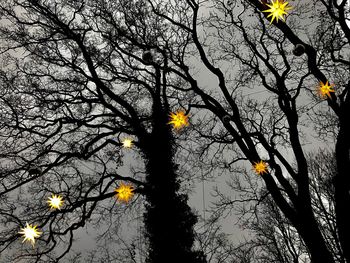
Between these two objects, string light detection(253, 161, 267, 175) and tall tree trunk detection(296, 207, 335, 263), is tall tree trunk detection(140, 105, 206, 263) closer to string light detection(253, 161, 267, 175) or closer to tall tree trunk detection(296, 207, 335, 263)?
string light detection(253, 161, 267, 175)

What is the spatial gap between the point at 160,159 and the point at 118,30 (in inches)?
189

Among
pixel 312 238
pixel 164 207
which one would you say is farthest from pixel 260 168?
pixel 164 207

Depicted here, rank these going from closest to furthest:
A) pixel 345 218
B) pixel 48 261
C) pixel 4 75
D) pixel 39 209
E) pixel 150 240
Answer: pixel 345 218
pixel 48 261
pixel 39 209
pixel 4 75
pixel 150 240

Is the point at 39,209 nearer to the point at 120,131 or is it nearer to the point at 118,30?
the point at 120,131

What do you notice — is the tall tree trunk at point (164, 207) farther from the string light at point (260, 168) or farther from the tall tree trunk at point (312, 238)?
the tall tree trunk at point (312, 238)

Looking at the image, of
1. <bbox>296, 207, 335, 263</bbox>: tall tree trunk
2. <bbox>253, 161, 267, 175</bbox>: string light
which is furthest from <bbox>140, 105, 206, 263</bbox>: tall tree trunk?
<bbox>296, 207, 335, 263</bbox>: tall tree trunk

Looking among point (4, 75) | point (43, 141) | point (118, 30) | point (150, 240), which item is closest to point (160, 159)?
point (150, 240)

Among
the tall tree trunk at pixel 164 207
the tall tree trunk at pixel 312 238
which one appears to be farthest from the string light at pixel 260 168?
the tall tree trunk at pixel 164 207

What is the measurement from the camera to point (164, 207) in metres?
9.95

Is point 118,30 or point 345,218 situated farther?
point 118,30

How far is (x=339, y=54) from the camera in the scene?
7.95m

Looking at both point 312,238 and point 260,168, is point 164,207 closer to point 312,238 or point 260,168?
point 260,168

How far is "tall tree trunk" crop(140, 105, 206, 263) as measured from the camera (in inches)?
388

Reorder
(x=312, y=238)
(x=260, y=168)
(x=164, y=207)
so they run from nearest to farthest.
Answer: (x=312, y=238) → (x=260, y=168) → (x=164, y=207)
